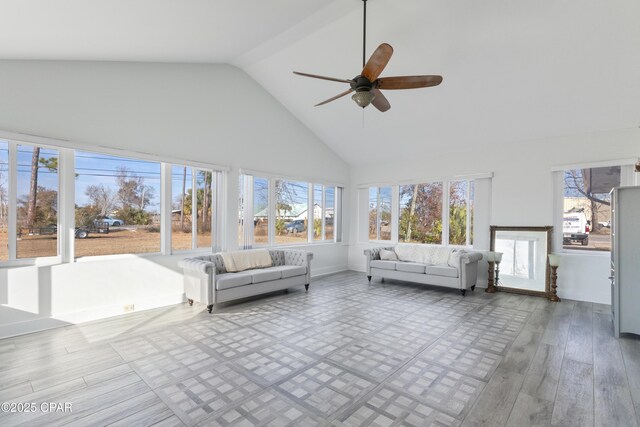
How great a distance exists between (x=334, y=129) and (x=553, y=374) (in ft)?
18.3

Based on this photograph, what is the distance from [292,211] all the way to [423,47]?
4.14 m

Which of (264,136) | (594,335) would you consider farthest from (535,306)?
(264,136)

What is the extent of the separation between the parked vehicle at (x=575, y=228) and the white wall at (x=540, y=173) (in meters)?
0.22

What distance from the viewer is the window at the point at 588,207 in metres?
5.06

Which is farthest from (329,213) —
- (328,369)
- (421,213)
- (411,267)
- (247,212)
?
(328,369)

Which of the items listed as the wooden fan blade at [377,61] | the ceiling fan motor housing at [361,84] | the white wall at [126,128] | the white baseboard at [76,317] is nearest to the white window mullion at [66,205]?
the white wall at [126,128]

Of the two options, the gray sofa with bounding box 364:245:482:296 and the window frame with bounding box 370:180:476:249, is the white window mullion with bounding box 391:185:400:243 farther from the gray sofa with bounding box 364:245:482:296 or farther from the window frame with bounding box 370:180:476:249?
the gray sofa with bounding box 364:245:482:296

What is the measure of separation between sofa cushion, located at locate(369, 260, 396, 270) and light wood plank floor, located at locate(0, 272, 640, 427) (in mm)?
1770

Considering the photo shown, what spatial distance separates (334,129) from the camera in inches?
270

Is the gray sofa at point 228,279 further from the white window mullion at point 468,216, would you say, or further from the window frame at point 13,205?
the white window mullion at point 468,216

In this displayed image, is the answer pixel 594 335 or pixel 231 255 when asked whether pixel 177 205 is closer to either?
pixel 231 255

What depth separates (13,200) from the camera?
3.56m

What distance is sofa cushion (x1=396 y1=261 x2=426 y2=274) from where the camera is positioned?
581cm

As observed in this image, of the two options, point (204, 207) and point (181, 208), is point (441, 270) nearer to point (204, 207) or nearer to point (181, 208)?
point (204, 207)
